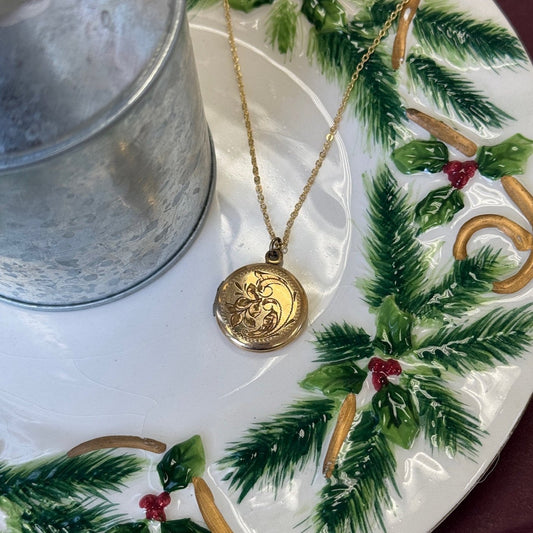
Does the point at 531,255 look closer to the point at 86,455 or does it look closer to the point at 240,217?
the point at 240,217

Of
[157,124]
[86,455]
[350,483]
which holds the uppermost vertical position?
[157,124]

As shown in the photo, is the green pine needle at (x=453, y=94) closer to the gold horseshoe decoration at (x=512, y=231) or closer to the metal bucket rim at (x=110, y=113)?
the gold horseshoe decoration at (x=512, y=231)

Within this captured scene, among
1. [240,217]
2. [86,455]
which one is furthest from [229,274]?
[86,455]

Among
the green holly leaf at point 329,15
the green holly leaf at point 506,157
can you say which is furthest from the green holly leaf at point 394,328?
the green holly leaf at point 329,15

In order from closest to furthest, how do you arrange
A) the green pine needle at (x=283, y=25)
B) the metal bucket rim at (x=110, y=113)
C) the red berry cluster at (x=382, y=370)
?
the metal bucket rim at (x=110, y=113) < the red berry cluster at (x=382, y=370) < the green pine needle at (x=283, y=25)

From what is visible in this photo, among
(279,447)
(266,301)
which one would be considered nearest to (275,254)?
(266,301)

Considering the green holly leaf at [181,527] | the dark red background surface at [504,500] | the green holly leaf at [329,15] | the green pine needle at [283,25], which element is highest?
the green pine needle at [283,25]

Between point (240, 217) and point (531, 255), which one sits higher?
point (240, 217)

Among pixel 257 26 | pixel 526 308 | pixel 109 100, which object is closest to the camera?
pixel 109 100
